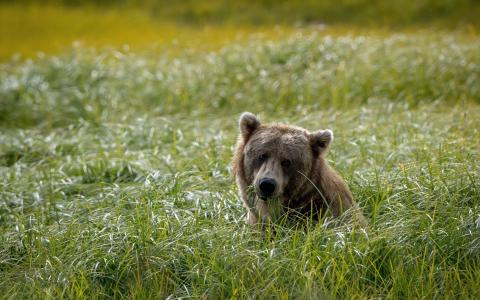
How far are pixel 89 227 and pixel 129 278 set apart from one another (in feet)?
2.39

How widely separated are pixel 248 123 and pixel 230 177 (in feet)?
3.63

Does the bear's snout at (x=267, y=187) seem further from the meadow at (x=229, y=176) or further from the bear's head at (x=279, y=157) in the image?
Answer: the meadow at (x=229, y=176)

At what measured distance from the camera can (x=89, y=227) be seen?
5.57 metres

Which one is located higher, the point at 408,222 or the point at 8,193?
the point at 408,222

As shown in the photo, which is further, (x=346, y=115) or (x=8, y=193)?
(x=346, y=115)

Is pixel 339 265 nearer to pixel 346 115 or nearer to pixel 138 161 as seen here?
pixel 138 161

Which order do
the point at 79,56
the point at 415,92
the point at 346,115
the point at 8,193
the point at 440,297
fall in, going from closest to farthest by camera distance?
1. the point at 440,297
2. the point at 8,193
3. the point at 346,115
4. the point at 415,92
5. the point at 79,56

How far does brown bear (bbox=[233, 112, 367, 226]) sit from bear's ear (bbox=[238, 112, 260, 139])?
0.04 feet

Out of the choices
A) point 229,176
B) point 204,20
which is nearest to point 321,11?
point 204,20

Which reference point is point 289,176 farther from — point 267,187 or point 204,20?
point 204,20

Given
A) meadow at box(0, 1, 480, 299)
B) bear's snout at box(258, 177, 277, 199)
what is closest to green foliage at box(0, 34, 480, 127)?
meadow at box(0, 1, 480, 299)

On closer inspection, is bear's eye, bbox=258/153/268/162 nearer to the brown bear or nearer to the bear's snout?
the brown bear

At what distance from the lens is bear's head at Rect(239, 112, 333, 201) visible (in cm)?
539

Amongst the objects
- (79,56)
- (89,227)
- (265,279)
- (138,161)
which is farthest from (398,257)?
(79,56)
